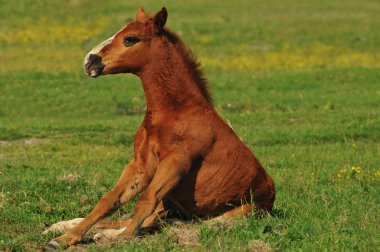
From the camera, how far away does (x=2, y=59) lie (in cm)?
3106

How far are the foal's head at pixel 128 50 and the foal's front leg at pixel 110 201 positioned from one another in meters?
1.04

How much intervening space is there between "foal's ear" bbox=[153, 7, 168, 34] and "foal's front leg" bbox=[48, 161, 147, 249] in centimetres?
147

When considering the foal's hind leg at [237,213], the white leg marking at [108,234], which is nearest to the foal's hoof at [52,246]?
the white leg marking at [108,234]

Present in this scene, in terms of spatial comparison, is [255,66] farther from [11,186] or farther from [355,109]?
[11,186]

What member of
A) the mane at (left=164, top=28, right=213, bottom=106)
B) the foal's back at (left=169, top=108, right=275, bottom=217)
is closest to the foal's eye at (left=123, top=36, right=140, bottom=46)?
the mane at (left=164, top=28, right=213, bottom=106)

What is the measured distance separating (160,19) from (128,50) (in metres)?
0.47

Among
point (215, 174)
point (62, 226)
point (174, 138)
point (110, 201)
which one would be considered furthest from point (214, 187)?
point (62, 226)

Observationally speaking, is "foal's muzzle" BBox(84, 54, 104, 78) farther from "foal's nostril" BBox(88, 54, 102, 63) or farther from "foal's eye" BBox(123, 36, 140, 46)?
"foal's eye" BBox(123, 36, 140, 46)

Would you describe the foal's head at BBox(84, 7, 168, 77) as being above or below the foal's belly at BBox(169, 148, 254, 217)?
above

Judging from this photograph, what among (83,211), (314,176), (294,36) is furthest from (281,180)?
(294,36)

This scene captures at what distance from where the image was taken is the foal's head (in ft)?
28.0

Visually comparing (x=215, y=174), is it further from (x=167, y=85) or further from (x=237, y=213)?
(x=167, y=85)

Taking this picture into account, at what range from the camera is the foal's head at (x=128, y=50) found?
8.52m

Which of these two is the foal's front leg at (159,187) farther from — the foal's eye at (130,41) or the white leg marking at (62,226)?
the foal's eye at (130,41)
